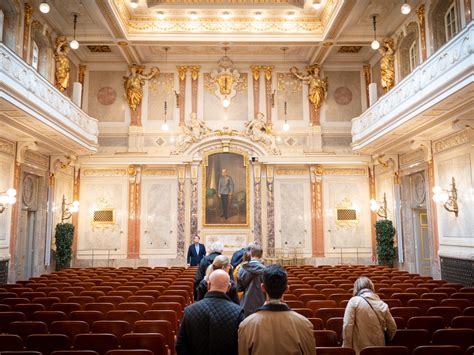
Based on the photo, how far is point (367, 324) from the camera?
179 inches

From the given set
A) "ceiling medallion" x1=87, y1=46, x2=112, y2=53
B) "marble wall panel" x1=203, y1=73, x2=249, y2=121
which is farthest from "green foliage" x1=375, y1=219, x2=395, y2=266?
"ceiling medallion" x1=87, y1=46, x2=112, y2=53

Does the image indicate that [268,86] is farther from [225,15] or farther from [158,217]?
[158,217]

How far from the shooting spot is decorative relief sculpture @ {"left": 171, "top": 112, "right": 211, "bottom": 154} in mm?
19844

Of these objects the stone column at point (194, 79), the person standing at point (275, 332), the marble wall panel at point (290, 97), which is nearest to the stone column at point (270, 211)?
the marble wall panel at point (290, 97)

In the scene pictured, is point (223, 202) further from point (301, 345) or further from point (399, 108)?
point (301, 345)

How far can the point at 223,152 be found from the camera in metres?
20.0

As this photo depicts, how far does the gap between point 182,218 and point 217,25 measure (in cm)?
848

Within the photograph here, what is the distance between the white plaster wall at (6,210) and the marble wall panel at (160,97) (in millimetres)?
7777

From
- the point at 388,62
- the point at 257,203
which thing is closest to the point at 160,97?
the point at 257,203

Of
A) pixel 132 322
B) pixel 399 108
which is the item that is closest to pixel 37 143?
pixel 132 322

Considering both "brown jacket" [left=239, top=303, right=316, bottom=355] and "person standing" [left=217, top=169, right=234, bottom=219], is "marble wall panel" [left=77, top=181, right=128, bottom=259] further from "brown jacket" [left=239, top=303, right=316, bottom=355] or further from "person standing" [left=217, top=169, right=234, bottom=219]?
"brown jacket" [left=239, top=303, right=316, bottom=355]

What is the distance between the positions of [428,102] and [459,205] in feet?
11.8

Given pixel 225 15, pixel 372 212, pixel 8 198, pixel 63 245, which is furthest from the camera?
pixel 372 212

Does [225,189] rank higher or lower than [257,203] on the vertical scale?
higher
